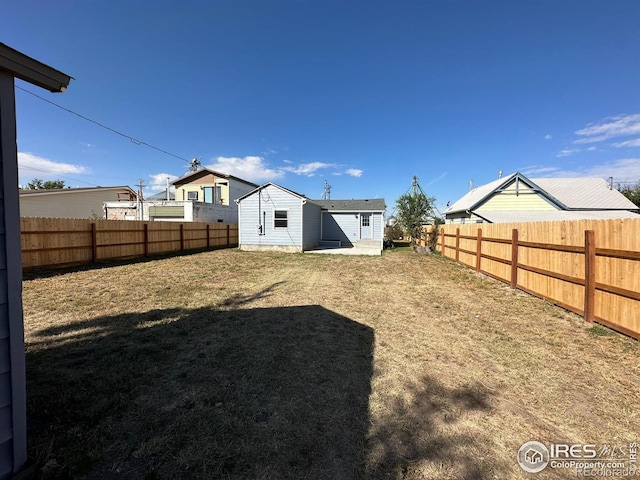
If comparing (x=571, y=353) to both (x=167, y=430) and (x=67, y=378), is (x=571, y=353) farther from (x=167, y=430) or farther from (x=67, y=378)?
(x=67, y=378)

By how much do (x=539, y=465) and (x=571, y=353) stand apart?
8.57ft

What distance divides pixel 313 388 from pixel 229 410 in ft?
2.84

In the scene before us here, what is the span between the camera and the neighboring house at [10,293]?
1752 mm

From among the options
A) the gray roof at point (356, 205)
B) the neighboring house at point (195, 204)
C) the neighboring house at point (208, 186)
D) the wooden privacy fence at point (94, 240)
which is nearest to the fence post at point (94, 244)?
the wooden privacy fence at point (94, 240)

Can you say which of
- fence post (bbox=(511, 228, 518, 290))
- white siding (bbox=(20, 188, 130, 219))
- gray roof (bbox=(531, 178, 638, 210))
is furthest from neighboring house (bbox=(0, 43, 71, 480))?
white siding (bbox=(20, 188, 130, 219))

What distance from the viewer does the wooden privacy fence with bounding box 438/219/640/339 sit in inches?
165

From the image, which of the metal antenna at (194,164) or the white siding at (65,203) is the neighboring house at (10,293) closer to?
the white siding at (65,203)

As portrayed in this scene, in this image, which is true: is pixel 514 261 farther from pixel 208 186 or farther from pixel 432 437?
pixel 208 186

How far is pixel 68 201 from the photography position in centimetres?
2470

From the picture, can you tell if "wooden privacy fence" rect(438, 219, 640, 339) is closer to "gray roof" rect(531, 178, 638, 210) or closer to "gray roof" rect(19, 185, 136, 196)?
"gray roof" rect(531, 178, 638, 210)

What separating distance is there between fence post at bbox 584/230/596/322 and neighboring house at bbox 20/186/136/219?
29855mm

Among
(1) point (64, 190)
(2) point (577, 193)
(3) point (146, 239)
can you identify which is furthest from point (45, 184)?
(2) point (577, 193)

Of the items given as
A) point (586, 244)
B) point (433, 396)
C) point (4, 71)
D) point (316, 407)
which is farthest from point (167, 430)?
point (586, 244)

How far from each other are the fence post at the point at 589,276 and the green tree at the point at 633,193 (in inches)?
1441
